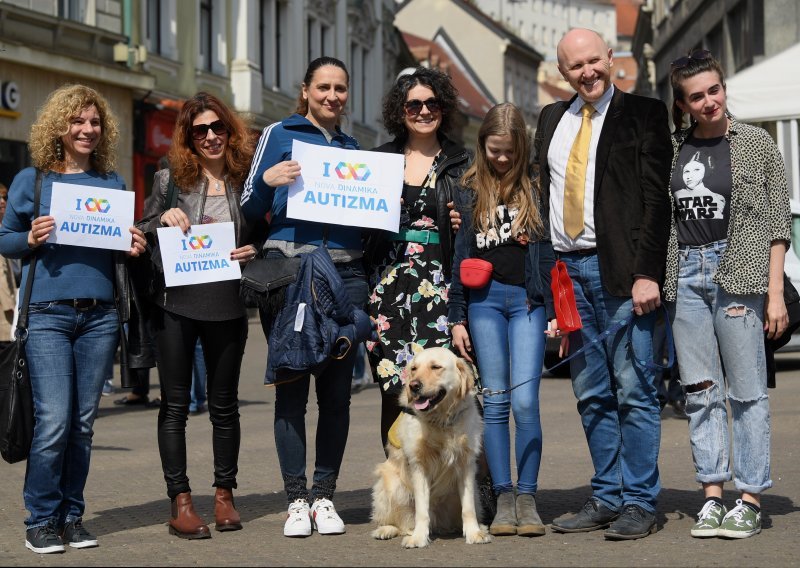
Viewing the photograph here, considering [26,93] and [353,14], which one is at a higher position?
[353,14]

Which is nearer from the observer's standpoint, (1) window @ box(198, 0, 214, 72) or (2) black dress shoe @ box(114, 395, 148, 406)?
(2) black dress shoe @ box(114, 395, 148, 406)

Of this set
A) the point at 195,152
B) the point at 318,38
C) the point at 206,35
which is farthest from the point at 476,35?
the point at 195,152

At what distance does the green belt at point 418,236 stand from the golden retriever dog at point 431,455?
0.68 metres

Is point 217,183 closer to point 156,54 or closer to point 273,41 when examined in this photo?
point 156,54

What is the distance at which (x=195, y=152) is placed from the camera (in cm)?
694

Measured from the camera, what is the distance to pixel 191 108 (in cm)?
688

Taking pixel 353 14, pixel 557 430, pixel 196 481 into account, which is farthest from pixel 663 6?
pixel 196 481

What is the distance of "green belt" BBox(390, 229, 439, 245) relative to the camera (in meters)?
6.92

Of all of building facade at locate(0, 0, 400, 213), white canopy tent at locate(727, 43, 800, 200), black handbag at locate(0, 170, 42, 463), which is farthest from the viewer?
building facade at locate(0, 0, 400, 213)

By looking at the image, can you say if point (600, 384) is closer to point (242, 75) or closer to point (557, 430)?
point (557, 430)

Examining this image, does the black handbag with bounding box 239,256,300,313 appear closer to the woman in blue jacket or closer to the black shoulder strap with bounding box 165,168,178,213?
the woman in blue jacket

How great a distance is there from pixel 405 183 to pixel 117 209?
152 cm

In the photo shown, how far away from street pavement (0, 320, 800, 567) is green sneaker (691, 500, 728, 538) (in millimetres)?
61

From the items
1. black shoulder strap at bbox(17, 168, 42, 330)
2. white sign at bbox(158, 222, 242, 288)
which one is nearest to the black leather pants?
white sign at bbox(158, 222, 242, 288)
